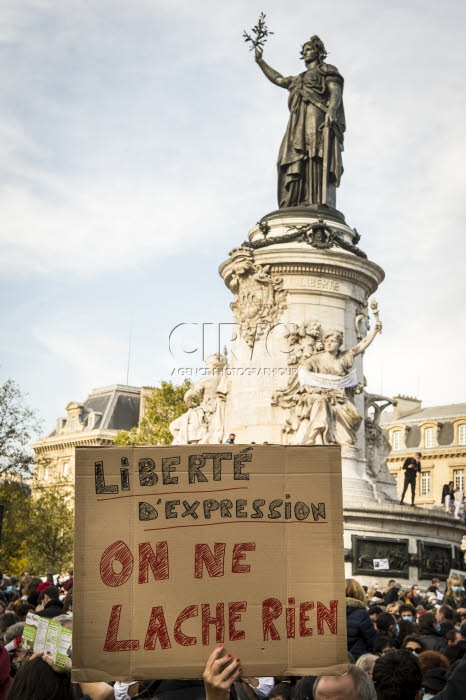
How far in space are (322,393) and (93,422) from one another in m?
61.4

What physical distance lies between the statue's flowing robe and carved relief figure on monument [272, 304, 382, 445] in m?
4.50

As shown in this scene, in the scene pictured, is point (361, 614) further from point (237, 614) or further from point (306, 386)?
point (306, 386)

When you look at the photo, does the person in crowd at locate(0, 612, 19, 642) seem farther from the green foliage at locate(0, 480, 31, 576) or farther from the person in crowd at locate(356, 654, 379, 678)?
the green foliage at locate(0, 480, 31, 576)

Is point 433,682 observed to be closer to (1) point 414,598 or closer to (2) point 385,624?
(2) point 385,624

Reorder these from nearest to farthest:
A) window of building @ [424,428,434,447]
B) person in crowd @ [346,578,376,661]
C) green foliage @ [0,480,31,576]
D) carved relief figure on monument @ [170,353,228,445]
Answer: person in crowd @ [346,578,376,661], carved relief figure on monument @ [170,353,228,445], green foliage @ [0,480,31,576], window of building @ [424,428,434,447]

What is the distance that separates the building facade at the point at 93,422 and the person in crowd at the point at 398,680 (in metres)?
74.9

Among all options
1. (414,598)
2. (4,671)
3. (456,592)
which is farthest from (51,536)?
(4,671)

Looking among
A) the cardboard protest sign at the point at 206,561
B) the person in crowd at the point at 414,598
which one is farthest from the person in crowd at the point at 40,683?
the person in crowd at the point at 414,598

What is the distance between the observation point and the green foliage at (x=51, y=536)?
194 feet

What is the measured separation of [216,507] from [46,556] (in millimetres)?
57105

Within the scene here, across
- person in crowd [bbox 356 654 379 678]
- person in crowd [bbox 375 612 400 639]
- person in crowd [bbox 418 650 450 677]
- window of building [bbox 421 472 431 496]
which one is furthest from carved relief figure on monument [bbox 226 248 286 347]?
window of building [bbox 421 472 431 496]

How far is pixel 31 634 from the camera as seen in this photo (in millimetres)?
5648

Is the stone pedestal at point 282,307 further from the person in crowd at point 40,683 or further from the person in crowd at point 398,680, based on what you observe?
the person in crowd at point 40,683

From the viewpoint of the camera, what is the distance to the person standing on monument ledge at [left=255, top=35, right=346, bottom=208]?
2728 centimetres
